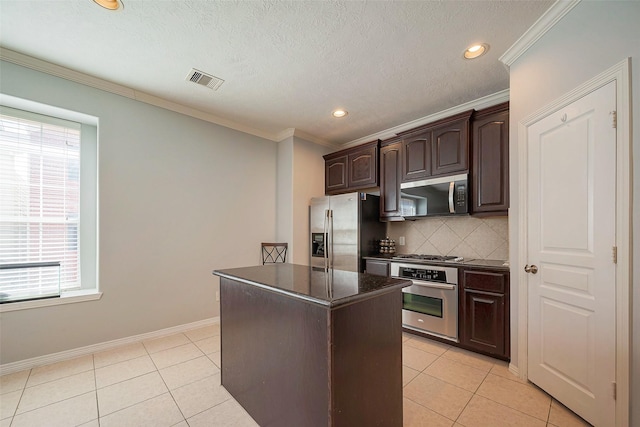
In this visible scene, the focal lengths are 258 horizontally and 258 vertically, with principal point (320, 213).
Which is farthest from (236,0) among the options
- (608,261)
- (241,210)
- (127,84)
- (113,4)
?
(608,261)

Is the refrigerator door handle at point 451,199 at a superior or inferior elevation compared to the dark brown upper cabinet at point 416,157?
inferior

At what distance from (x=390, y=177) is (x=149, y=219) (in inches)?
120

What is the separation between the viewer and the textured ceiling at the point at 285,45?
179 centimetres

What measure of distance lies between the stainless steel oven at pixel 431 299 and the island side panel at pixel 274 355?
5.81 feet

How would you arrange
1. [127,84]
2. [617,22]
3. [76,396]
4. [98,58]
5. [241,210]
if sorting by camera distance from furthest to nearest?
[241,210]
[127,84]
[98,58]
[76,396]
[617,22]

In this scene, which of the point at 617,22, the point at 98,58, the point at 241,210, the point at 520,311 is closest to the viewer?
the point at 617,22

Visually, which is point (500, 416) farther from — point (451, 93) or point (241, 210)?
point (241, 210)

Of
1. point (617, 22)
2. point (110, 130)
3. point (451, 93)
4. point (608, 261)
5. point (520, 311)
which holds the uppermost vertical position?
point (451, 93)

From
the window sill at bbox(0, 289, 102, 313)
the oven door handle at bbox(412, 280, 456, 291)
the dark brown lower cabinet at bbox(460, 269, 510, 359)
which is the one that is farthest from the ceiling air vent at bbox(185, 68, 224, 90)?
the dark brown lower cabinet at bbox(460, 269, 510, 359)

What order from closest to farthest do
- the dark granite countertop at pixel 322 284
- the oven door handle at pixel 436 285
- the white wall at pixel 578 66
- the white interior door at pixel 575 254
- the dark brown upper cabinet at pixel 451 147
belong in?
the dark granite countertop at pixel 322 284
the white wall at pixel 578 66
the white interior door at pixel 575 254
the oven door handle at pixel 436 285
the dark brown upper cabinet at pixel 451 147

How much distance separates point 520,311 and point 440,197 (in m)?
1.38

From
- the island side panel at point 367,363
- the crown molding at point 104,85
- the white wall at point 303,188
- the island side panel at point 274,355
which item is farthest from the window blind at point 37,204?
the island side panel at point 367,363

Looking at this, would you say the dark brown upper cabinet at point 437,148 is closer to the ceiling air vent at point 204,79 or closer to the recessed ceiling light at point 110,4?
the ceiling air vent at point 204,79

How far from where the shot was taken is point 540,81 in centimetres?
198
